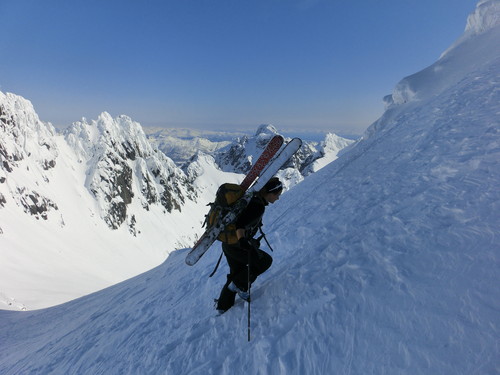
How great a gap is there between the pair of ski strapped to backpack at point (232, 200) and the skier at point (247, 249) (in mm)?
157

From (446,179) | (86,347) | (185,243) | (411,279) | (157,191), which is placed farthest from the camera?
(157,191)

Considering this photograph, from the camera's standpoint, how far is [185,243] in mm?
138375

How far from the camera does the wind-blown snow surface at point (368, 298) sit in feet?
9.94

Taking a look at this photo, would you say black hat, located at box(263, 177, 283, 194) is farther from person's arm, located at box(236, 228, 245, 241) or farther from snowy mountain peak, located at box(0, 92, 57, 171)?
snowy mountain peak, located at box(0, 92, 57, 171)

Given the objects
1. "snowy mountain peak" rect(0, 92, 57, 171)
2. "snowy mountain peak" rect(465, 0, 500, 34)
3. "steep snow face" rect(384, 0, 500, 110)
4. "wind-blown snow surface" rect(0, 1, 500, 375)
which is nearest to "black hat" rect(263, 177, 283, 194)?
"wind-blown snow surface" rect(0, 1, 500, 375)

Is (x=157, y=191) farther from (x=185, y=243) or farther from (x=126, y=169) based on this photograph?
(x=185, y=243)

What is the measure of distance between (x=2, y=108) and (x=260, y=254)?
124 metres

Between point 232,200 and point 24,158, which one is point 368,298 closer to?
point 232,200

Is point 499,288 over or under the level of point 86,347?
over

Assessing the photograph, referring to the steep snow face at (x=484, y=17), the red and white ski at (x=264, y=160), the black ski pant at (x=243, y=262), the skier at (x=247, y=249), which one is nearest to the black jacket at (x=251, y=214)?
the skier at (x=247, y=249)

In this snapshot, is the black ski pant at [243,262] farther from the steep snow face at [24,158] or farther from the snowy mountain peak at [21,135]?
the snowy mountain peak at [21,135]

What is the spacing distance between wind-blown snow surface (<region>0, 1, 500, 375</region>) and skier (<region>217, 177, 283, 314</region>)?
376mm

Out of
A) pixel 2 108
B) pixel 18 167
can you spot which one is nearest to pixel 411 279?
pixel 18 167

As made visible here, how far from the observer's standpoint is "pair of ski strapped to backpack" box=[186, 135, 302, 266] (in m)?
4.63
